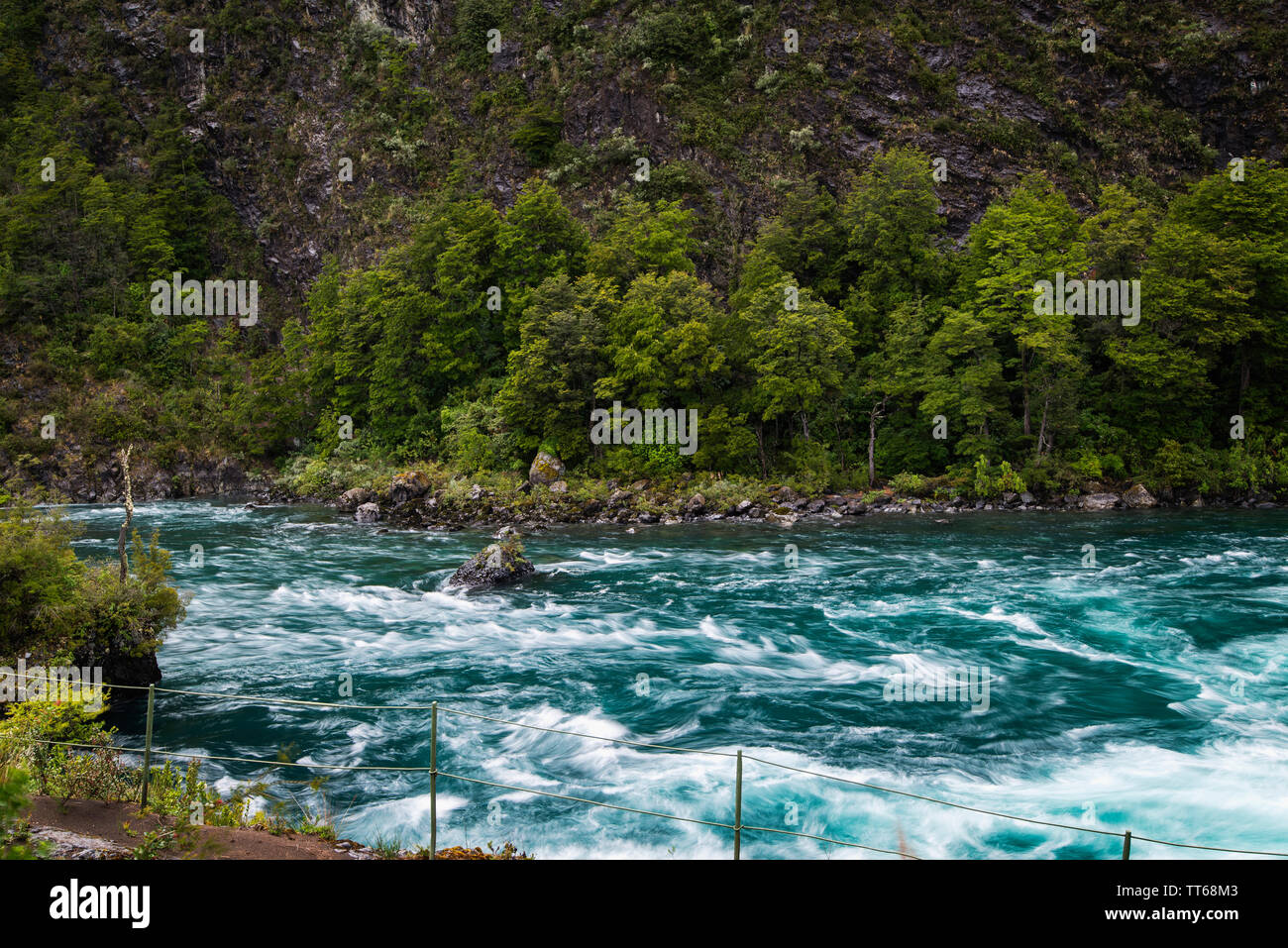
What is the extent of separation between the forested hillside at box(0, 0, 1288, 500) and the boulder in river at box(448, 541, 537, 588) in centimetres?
1591

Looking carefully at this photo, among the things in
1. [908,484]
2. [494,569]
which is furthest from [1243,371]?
[494,569]

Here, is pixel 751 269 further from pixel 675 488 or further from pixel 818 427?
pixel 675 488

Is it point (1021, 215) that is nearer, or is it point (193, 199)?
point (1021, 215)

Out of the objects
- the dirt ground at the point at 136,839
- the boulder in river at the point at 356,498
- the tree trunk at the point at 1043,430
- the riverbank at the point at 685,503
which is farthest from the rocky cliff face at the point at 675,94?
the dirt ground at the point at 136,839

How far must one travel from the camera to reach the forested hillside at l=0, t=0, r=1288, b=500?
128ft

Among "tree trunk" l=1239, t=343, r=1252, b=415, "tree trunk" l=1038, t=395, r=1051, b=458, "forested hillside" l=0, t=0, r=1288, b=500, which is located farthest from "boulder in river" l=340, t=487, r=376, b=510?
"tree trunk" l=1239, t=343, r=1252, b=415

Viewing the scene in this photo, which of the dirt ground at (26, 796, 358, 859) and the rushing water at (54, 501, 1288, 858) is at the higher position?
the dirt ground at (26, 796, 358, 859)

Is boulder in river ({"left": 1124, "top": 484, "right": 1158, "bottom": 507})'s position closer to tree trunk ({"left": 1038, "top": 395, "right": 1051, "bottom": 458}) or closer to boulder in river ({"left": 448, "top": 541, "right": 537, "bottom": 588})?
tree trunk ({"left": 1038, "top": 395, "right": 1051, "bottom": 458})

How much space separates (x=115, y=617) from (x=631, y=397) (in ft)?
97.8

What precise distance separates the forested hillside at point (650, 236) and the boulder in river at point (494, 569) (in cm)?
1591

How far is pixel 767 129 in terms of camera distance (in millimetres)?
56219

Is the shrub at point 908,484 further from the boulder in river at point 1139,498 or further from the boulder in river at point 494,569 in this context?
the boulder in river at point 494,569

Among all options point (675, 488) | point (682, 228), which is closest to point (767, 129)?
point (682, 228)
